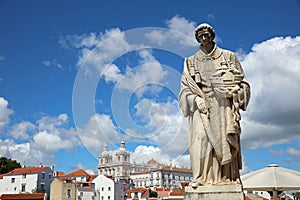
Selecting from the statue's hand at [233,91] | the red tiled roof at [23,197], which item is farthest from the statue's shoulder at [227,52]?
the red tiled roof at [23,197]

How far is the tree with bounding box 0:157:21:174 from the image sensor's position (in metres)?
96.4

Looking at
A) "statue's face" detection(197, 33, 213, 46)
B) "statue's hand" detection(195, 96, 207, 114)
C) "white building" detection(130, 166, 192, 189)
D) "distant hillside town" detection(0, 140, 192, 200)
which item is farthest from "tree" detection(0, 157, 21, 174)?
"statue's hand" detection(195, 96, 207, 114)

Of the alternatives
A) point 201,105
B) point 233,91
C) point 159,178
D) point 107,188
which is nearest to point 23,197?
point 107,188

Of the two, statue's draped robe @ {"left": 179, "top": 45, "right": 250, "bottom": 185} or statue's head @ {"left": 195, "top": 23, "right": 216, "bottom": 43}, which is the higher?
statue's head @ {"left": 195, "top": 23, "right": 216, "bottom": 43}

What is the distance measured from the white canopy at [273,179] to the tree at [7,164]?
95.5 meters

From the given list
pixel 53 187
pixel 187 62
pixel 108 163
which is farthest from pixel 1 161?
pixel 187 62

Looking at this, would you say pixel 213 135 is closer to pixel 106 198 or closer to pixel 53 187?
pixel 53 187

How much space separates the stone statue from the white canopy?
13.7ft

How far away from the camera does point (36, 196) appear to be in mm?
66062

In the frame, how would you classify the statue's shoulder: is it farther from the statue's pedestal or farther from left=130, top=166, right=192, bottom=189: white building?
left=130, top=166, right=192, bottom=189: white building

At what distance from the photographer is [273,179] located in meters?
12.2

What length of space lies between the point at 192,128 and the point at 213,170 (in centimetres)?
112

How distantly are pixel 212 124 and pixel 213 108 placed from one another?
0.40m

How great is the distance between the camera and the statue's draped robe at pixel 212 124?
27.2 ft
